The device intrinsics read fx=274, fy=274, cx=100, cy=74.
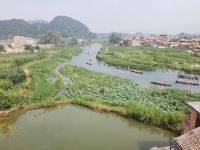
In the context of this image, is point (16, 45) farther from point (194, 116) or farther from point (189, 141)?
point (189, 141)

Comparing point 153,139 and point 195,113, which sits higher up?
Result: point 195,113

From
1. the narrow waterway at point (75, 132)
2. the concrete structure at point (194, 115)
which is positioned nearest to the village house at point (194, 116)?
the concrete structure at point (194, 115)

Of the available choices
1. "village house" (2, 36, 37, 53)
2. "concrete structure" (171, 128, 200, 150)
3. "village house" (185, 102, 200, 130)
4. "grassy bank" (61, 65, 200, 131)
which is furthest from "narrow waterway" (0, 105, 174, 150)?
"village house" (2, 36, 37, 53)

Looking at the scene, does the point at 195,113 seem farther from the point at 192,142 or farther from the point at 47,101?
the point at 47,101

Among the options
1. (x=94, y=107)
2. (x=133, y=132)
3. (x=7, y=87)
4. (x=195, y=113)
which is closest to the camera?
(x=195, y=113)

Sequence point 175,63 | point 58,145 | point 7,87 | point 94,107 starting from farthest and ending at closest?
point 175,63 → point 7,87 → point 94,107 → point 58,145

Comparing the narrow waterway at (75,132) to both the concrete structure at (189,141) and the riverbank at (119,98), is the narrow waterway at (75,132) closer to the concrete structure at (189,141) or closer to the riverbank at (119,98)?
the riverbank at (119,98)

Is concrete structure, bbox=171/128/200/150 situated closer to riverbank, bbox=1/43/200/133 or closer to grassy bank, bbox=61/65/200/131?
riverbank, bbox=1/43/200/133

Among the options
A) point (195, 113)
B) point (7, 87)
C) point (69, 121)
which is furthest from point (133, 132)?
point (7, 87)
